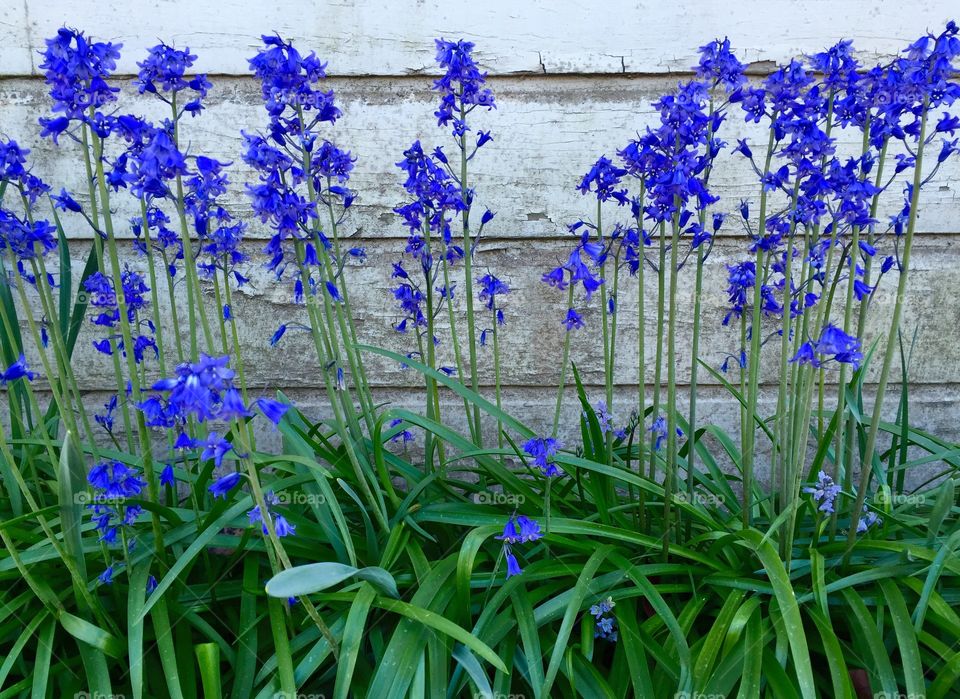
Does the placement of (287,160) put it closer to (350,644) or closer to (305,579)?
(305,579)

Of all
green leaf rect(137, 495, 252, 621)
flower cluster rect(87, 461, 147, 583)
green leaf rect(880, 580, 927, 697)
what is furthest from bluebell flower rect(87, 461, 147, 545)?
green leaf rect(880, 580, 927, 697)

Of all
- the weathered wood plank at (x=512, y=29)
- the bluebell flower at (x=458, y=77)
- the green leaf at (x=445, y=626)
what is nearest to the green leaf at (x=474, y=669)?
the green leaf at (x=445, y=626)

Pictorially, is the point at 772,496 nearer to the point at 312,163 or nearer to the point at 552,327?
the point at 552,327

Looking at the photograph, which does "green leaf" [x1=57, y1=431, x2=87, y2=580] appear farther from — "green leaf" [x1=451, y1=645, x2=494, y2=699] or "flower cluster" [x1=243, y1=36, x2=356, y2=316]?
"green leaf" [x1=451, y1=645, x2=494, y2=699]

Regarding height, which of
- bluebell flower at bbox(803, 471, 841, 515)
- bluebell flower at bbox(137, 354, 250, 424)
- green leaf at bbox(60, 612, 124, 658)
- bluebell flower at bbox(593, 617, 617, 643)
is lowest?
bluebell flower at bbox(593, 617, 617, 643)

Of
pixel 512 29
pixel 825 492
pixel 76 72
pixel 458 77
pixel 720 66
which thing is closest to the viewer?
pixel 76 72

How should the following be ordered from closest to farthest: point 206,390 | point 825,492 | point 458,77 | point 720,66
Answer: point 206,390
point 720,66
point 825,492
point 458,77

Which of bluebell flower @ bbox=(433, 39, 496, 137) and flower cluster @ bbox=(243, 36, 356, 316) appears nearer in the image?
flower cluster @ bbox=(243, 36, 356, 316)

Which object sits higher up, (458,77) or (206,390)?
(458,77)

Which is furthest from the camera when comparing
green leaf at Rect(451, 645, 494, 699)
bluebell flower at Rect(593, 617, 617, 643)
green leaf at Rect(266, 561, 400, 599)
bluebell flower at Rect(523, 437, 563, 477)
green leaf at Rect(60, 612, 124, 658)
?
bluebell flower at Rect(523, 437, 563, 477)

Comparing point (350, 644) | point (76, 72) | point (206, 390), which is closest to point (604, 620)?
point (350, 644)

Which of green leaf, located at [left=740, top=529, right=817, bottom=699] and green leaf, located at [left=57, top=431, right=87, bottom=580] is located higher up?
green leaf, located at [left=57, top=431, right=87, bottom=580]

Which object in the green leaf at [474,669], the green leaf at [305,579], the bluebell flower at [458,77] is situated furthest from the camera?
the bluebell flower at [458,77]

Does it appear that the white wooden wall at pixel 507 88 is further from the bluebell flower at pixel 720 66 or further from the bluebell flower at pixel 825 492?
the bluebell flower at pixel 825 492
